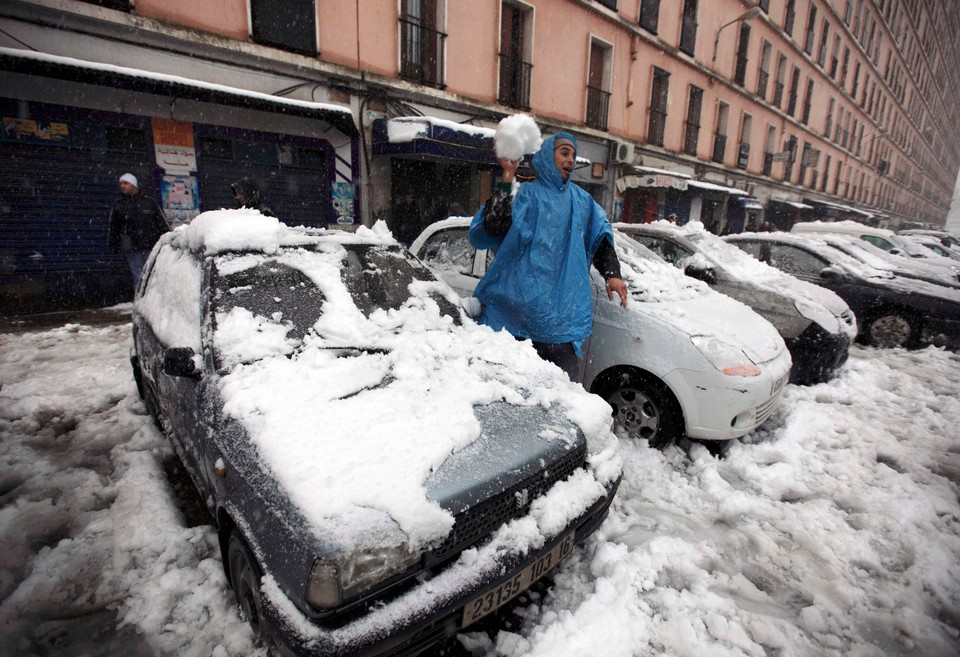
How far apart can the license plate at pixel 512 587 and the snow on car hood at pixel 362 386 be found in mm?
319

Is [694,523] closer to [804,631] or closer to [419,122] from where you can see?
[804,631]

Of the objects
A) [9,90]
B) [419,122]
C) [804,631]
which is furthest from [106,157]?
[804,631]

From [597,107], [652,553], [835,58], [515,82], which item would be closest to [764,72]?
[835,58]

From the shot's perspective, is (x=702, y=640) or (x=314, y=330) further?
(x=314, y=330)

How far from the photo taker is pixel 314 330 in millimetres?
2236

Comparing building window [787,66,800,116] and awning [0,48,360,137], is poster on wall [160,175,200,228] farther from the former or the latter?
building window [787,66,800,116]

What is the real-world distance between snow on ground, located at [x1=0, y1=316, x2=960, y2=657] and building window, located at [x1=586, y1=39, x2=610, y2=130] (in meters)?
12.7

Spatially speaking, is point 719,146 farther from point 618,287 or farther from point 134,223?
point 134,223

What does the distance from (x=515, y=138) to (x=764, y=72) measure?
2430 centimetres

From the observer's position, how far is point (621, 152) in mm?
14492

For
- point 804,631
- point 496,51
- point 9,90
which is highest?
point 496,51

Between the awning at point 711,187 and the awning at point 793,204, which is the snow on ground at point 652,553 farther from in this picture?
the awning at point 793,204

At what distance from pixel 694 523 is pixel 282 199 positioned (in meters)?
8.74

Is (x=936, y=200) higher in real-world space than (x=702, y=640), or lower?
higher
